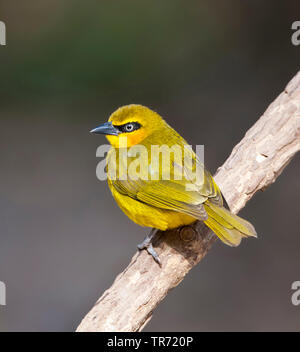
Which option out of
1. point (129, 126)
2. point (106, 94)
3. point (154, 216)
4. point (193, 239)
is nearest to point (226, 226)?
point (193, 239)

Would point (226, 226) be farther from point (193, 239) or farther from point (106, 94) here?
point (106, 94)

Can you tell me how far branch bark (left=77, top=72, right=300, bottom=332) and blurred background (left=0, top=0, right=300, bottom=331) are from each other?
90.3 inches

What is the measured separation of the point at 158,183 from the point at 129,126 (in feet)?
1.89

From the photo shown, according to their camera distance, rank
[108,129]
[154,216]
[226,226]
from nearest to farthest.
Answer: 1. [226,226]
2. [154,216]
3. [108,129]

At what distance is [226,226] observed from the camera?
320 centimetres

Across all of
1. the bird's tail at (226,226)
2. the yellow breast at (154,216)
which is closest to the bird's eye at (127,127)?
the yellow breast at (154,216)

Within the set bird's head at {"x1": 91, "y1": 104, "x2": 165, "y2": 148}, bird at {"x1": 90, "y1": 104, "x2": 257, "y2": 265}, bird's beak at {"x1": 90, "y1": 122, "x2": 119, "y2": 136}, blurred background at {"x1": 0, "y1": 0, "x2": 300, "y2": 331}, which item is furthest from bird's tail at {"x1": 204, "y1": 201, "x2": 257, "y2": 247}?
blurred background at {"x1": 0, "y1": 0, "x2": 300, "y2": 331}

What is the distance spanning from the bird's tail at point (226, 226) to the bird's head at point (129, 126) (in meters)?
0.81

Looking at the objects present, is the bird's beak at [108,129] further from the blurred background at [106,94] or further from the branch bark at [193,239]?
the blurred background at [106,94]

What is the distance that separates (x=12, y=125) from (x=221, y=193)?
4.53 meters

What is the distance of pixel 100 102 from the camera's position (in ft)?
24.0

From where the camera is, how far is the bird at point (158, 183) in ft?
10.5
